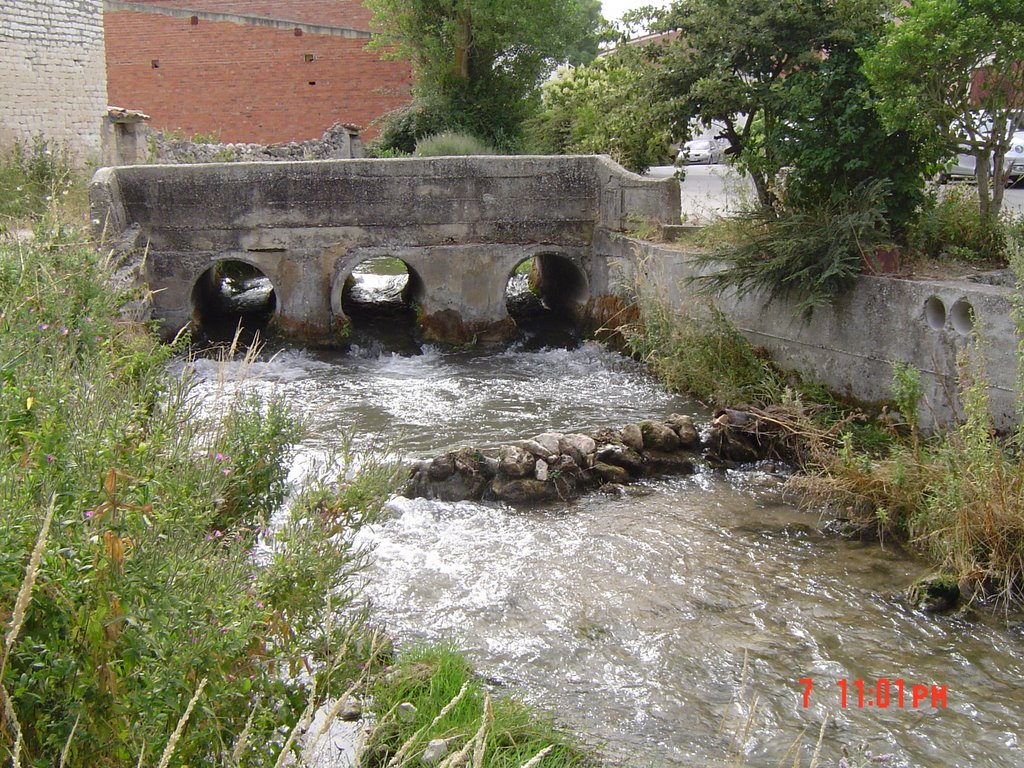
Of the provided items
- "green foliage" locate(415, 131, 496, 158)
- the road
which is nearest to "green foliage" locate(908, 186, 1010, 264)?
the road

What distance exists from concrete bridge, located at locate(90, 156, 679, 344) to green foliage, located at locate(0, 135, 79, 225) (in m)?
3.01

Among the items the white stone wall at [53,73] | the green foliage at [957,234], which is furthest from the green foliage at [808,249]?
the white stone wall at [53,73]

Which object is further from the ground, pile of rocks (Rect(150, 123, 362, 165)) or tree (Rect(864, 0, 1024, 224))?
pile of rocks (Rect(150, 123, 362, 165))

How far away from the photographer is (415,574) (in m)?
6.62

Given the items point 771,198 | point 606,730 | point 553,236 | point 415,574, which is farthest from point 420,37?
point 606,730

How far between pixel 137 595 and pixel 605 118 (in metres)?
10.6

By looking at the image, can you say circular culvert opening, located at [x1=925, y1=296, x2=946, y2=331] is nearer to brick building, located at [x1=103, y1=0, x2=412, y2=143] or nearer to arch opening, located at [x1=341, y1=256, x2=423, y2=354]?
arch opening, located at [x1=341, y1=256, x2=423, y2=354]

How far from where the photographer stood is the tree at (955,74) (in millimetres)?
7672

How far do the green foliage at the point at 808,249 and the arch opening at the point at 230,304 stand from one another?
6.80 metres

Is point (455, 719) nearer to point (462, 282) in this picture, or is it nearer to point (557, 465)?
point (557, 465)

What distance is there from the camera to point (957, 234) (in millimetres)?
9156

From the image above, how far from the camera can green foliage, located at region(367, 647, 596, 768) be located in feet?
13.2
